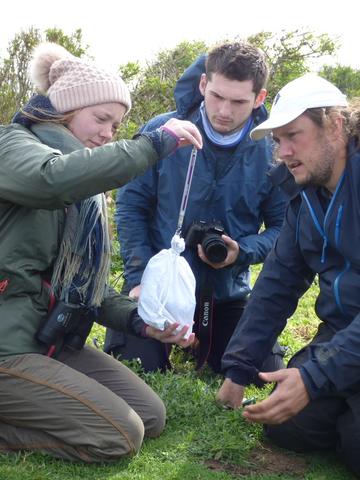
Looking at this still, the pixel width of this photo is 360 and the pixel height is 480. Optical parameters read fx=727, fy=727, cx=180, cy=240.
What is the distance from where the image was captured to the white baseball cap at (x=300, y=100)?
11.4 feet

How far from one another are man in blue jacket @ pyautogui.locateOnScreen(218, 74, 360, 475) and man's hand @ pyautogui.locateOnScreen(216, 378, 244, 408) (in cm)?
1

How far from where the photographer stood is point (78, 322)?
347 centimetres

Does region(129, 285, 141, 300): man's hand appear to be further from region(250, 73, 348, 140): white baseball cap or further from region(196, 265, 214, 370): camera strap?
region(250, 73, 348, 140): white baseball cap

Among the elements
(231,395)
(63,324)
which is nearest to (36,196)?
(63,324)

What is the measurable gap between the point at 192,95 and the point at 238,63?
0.43m

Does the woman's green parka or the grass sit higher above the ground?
the woman's green parka

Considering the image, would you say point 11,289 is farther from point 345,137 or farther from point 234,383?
point 345,137

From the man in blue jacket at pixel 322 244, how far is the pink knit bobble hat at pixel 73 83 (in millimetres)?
750

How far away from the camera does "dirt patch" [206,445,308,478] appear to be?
3305 mm

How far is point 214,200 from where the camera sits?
4590 mm

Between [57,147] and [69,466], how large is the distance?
142 cm

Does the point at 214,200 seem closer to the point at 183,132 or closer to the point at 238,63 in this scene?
the point at 238,63

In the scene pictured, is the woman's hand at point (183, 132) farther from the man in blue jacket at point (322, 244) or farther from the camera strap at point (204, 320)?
the camera strap at point (204, 320)

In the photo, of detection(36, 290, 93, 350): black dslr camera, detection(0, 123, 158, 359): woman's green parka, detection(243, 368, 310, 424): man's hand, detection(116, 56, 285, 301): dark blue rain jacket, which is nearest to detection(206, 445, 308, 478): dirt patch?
detection(243, 368, 310, 424): man's hand
